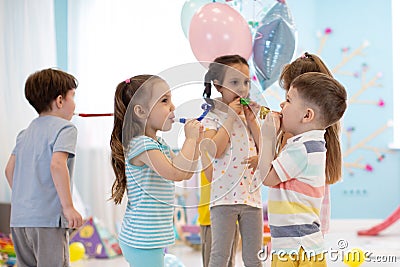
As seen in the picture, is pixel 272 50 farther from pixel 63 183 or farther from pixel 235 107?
pixel 63 183

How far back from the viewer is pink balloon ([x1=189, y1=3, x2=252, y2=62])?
2.84 metres

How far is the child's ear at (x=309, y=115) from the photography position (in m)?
1.95

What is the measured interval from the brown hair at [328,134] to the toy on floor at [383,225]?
2.73 m

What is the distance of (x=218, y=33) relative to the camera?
9.31 ft

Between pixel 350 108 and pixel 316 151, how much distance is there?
340cm

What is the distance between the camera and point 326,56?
524 centimetres

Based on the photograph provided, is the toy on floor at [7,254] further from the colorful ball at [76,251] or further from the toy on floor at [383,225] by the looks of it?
the toy on floor at [383,225]

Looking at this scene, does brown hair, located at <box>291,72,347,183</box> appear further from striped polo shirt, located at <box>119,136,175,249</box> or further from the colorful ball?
the colorful ball

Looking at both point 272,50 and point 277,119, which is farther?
point 272,50

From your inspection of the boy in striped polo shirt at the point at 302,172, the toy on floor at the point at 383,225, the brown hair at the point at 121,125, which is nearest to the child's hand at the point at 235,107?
the boy in striped polo shirt at the point at 302,172

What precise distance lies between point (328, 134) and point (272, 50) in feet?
2.77

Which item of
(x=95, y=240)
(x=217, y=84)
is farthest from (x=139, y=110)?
(x=95, y=240)

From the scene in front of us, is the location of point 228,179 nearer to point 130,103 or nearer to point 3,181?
point 130,103

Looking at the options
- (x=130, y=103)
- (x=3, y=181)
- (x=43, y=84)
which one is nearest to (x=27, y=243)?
(x=43, y=84)
